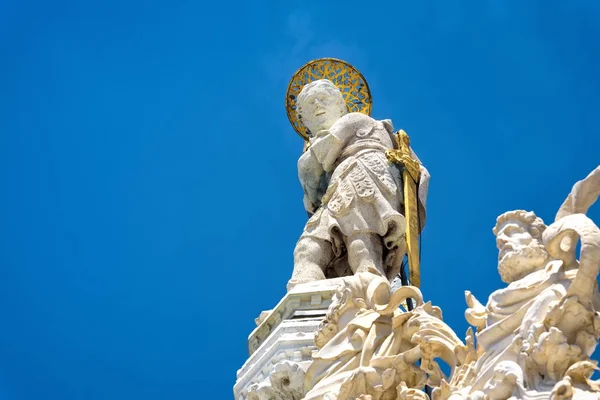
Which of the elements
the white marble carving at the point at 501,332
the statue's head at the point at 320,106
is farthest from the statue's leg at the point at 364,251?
the white marble carving at the point at 501,332

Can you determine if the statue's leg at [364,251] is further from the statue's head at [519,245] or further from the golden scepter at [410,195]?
the statue's head at [519,245]

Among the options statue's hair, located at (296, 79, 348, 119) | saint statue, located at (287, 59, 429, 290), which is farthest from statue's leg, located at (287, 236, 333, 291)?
statue's hair, located at (296, 79, 348, 119)

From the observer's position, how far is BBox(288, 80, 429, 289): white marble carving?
31.1 ft

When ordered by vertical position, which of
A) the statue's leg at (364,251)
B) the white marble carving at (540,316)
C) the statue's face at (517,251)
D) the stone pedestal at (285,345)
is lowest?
the white marble carving at (540,316)

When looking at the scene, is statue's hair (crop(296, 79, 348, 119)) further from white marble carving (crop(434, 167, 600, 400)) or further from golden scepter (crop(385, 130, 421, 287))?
white marble carving (crop(434, 167, 600, 400))

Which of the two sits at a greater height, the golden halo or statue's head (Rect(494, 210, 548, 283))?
the golden halo

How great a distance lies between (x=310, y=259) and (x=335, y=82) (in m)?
3.11

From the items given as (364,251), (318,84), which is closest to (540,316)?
(364,251)

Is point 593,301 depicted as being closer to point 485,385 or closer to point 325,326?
point 485,385

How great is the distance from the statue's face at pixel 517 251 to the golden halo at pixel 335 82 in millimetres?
6126

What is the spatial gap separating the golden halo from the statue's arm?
1131mm

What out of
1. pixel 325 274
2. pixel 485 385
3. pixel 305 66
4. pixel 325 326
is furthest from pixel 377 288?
pixel 305 66

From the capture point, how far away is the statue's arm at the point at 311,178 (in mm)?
10555

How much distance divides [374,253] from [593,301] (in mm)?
4454
